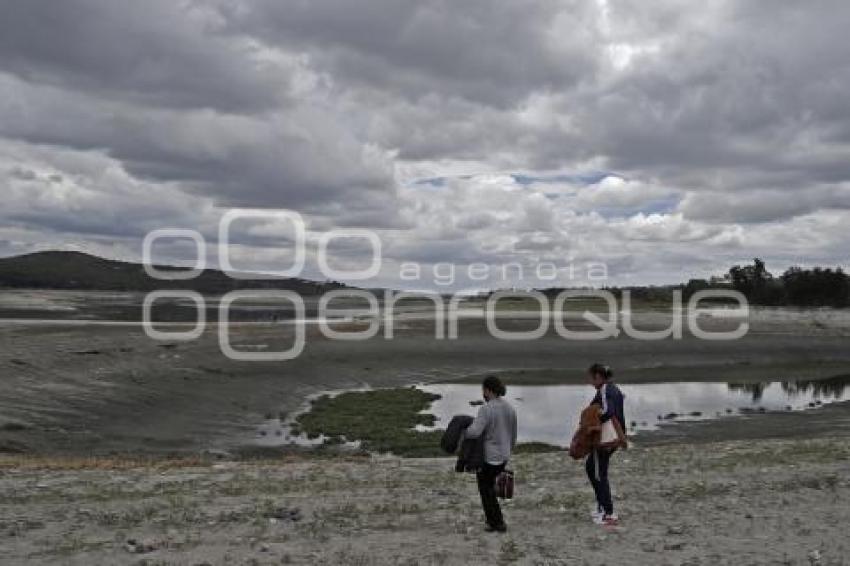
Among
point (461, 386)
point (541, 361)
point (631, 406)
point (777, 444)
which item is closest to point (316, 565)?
point (777, 444)

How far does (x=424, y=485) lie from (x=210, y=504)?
4.17 meters

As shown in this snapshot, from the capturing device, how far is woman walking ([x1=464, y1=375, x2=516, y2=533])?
11.5 m

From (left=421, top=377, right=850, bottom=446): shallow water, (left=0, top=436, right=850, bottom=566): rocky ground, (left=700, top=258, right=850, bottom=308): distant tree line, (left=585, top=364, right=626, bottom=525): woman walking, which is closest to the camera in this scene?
(left=0, top=436, right=850, bottom=566): rocky ground

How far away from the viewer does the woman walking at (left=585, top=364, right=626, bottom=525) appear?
1235 centimetres

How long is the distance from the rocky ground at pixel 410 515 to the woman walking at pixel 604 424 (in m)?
0.41

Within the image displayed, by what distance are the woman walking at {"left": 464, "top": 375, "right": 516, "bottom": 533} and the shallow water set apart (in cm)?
1807

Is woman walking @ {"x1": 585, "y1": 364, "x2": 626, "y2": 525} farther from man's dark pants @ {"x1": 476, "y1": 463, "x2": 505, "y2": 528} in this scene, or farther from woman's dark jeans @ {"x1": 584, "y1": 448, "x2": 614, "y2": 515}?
man's dark pants @ {"x1": 476, "y1": 463, "x2": 505, "y2": 528}

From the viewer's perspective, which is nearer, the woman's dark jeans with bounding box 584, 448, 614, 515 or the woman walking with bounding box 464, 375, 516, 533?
the woman walking with bounding box 464, 375, 516, 533

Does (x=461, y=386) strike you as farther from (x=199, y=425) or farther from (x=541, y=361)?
(x=199, y=425)

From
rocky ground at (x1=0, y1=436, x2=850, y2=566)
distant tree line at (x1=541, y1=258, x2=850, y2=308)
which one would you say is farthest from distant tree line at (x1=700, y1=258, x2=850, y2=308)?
A: rocky ground at (x1=0, y1=436, x2=850, y2=566)

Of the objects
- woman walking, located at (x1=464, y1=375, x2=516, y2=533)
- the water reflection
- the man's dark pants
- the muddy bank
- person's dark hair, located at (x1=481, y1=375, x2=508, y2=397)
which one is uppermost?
person's dark hair, located at (x1=481, y1=375, x2=508, y2=397)

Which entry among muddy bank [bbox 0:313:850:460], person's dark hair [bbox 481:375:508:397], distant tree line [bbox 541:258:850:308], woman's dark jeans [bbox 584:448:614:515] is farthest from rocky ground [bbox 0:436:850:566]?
distant tree line [bbox 541:258:850:308]

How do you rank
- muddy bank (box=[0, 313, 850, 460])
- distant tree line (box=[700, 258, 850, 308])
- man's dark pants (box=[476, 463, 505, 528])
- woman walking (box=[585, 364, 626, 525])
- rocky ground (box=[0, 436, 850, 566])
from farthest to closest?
distant tree line (box=[700, 258, 850, 308]), muddy bank (box=[0, 313, 850, 460]), woman walking (box=[585, 364, 626, 525]), man's dark pants (box=[476, 463, 505, 528]), rocky ground (box=[0, 436, 850, 566])

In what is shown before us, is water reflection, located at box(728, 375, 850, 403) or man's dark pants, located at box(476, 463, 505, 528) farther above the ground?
man's dark pants, located at box(476, 463, 505, 528)
